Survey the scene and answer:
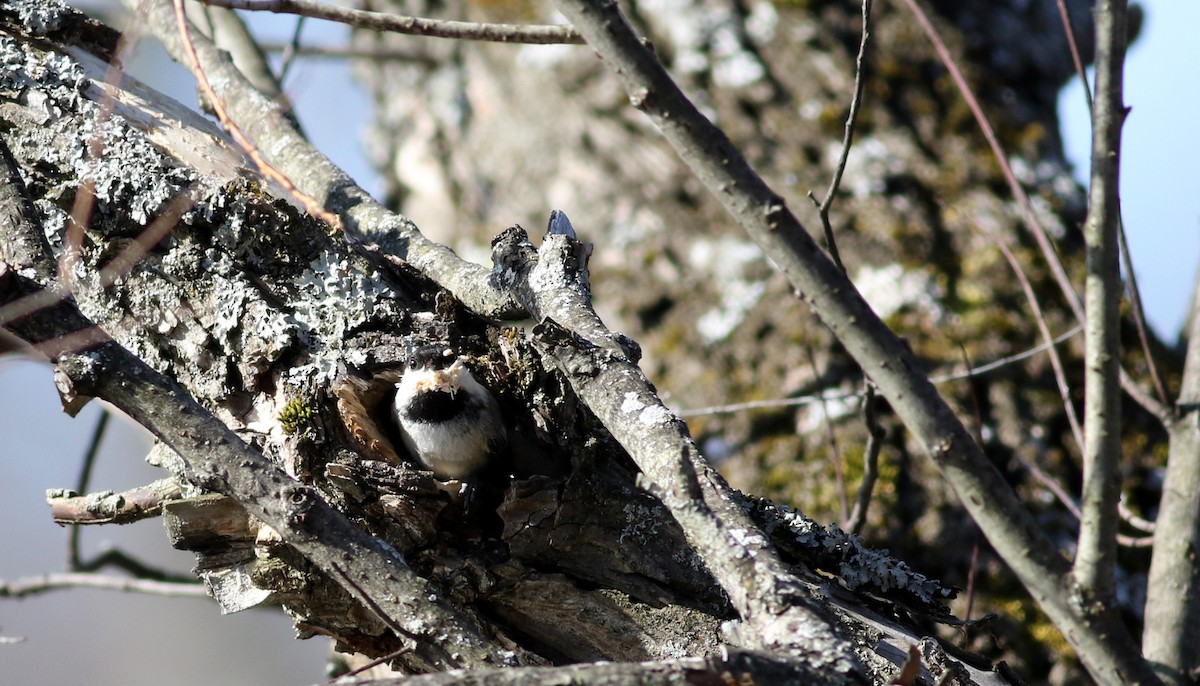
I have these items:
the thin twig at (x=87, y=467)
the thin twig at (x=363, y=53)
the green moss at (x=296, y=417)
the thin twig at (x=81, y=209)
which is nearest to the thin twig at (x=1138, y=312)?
the green moss at (x=296, y=417)

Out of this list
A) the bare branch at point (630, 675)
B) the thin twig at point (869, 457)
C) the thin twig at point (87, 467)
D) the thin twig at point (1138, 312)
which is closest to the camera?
the bare branch at point (630, 675)

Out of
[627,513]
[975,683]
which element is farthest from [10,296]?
[975,683]

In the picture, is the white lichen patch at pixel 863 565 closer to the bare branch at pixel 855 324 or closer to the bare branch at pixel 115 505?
the bare branch at pixel 855 324

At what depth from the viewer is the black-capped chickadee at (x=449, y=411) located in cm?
178

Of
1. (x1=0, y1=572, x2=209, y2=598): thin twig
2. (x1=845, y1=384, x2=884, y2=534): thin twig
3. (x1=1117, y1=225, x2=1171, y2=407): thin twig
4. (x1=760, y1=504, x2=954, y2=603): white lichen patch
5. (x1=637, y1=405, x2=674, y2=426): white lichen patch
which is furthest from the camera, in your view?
(x1=0, y1=572, x2=209, y2=598): thin twig

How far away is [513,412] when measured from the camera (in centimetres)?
184

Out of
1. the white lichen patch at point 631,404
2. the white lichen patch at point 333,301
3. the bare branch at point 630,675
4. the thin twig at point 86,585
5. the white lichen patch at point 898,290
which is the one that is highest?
the white lichen patch at point 898,290

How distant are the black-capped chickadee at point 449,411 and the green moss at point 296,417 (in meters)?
0.21

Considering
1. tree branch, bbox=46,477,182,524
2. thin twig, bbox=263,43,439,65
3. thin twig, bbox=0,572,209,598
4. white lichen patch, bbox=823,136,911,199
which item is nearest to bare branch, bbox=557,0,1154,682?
tree branch, bbox=46,477,182,524

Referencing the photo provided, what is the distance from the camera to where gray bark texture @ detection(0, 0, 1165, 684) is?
4.26 ft

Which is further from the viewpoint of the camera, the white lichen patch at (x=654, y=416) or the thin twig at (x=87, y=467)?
the thin twig at (x=87, y=467)

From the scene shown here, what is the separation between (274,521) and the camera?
130cm

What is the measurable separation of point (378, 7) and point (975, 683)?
14.5ft

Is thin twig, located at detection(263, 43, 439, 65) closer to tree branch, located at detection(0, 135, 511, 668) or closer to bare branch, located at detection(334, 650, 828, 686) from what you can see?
tree branch, located at detection(0, 135, 511, 668)
